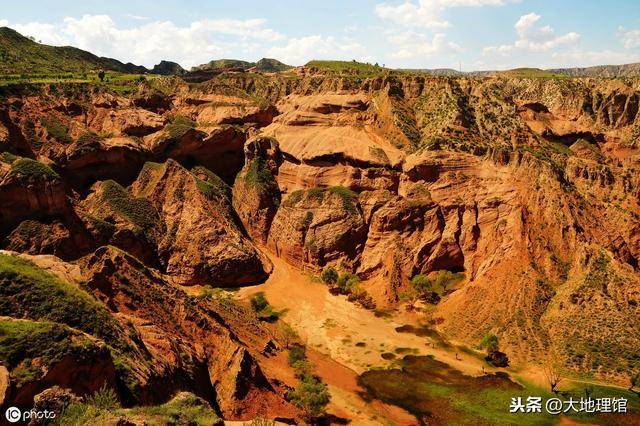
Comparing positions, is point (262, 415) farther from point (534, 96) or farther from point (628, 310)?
point (534, 96)

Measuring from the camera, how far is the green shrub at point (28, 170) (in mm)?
47031

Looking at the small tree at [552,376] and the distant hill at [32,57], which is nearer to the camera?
the small tree at [552,376]

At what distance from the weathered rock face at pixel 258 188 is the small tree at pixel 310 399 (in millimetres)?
40127

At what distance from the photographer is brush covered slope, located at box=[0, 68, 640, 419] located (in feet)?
95.0

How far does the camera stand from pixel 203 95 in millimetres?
92688

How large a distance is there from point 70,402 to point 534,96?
125m

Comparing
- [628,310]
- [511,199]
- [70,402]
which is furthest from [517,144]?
[70,402]

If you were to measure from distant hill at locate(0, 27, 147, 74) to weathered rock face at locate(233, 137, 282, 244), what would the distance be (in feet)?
162

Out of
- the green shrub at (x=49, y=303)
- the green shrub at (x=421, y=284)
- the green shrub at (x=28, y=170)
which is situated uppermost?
the green shrub at (x=28, y=170)

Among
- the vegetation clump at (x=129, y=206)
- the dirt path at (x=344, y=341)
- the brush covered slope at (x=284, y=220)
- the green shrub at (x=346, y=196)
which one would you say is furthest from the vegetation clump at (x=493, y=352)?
the vegetation clump at (x=129, y=206)

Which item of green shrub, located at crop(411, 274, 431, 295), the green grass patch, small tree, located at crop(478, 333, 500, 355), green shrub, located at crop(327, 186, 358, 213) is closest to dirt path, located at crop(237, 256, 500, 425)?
the green grass patch

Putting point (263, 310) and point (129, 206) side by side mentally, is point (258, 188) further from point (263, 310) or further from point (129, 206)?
point (263, 310)

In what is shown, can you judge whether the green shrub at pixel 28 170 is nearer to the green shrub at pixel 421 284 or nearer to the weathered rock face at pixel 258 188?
the weathered rock face at pixel 258 188

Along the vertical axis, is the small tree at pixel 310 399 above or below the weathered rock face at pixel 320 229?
below
